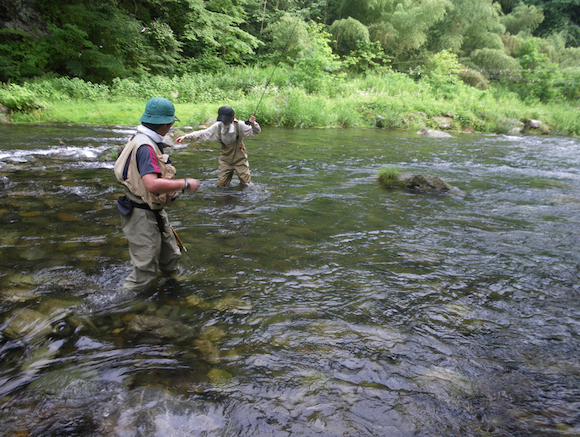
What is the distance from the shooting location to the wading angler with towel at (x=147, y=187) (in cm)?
289

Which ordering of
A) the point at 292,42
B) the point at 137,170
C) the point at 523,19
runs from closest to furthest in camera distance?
1. the point at 137,170
2. the point at 292,42
3. the point at 523,19

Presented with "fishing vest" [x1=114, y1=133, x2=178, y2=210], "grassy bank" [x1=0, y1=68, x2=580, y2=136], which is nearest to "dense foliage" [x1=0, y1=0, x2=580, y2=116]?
"grassy bank" [x1=0, y1=68, x2=580, y2=136]

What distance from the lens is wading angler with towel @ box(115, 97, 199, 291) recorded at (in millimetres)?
2887

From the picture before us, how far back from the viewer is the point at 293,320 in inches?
125

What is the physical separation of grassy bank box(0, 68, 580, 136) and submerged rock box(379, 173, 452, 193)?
6.86 meters

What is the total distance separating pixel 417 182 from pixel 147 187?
5.92 metres

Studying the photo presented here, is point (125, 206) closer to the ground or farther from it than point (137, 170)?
closer to the ground

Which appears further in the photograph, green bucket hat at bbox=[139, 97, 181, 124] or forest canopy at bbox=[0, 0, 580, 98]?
forest canopy at bbox=[0, 0, 580, 98]

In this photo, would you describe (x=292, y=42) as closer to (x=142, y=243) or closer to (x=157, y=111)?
(x=157, y=111)

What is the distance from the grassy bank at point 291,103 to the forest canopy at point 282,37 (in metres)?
1.43

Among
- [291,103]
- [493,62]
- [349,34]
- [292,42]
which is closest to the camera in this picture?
[291,103]

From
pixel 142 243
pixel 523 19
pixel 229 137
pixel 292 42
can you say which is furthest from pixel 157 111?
pixel 523 19

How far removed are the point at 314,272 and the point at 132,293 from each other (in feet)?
5.88

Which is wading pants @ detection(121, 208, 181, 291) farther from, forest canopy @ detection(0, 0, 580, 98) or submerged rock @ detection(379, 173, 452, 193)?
forest canopy @ detection(0, 0, 580, 98)
